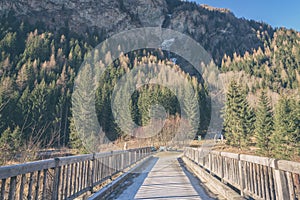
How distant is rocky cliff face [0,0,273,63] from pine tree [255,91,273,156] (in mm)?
101267

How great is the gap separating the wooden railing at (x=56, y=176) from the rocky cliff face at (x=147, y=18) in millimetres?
114903

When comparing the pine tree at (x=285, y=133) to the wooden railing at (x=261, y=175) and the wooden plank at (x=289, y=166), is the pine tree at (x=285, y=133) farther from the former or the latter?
the wooden plank at (x=289, y=166)

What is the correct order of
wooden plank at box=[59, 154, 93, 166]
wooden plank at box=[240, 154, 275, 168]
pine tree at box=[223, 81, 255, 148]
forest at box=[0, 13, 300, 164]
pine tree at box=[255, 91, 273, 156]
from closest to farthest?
wooden plank at box=[240, 154, 275, 168] → wooden plank at box=[59, 154, 93, 166] → forest at box=[0, 13, 300, 164] → pine tree at box=[255, 91, 273, 156] → pine tree at box=[223, 81, 255, 148]

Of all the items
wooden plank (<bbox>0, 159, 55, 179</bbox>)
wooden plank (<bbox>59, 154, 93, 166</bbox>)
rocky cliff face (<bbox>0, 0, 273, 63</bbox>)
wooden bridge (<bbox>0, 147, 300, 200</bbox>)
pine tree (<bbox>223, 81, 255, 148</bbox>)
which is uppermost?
rocky cliff face (<bbox>0, 0, 273, 63</bbox>)

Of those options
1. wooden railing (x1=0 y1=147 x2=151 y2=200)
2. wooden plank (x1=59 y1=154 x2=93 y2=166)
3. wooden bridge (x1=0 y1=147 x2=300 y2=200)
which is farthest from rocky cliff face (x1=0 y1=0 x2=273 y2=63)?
wooden plank (x1=59 y1=154 x2=93 y2=166)

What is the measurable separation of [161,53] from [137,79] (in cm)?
7407

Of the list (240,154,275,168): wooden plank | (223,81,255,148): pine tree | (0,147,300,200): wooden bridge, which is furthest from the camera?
(223,81,255,148): pine tree

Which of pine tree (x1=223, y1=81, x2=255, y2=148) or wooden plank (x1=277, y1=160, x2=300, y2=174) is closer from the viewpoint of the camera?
wooden plank (x1=277, y1=160, x2=300, y2=174)

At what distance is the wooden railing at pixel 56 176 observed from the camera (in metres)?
2.28

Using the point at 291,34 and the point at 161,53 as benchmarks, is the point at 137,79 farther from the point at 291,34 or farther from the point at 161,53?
the point at 291,34

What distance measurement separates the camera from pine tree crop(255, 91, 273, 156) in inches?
1235

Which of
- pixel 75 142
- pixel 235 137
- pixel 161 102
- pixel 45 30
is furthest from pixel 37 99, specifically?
pixel 45 30

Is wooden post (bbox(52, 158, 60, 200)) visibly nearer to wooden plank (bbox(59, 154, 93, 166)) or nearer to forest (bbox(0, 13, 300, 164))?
wooden plank (bbox(59, 154, 93, 166))

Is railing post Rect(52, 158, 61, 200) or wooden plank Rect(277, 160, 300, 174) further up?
wooden plank Rect(277, 160, 300, 174)
